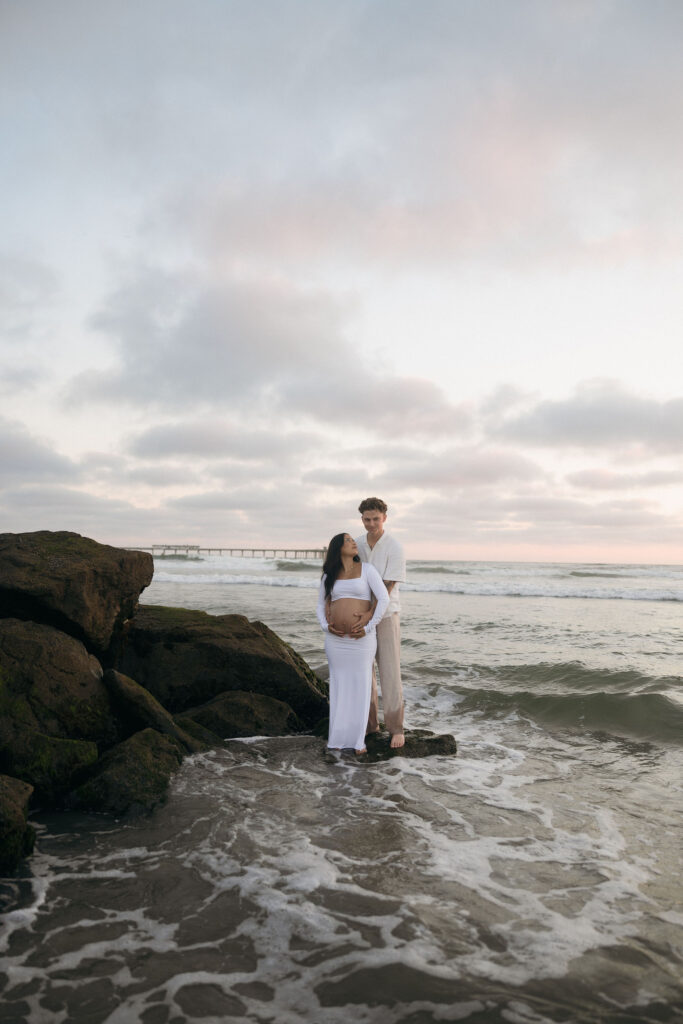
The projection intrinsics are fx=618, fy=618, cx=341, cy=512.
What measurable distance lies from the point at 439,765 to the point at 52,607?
14.7ft

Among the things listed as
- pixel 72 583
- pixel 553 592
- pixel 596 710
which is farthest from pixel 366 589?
pixel 553 592

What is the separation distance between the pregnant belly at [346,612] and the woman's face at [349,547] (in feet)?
1.59

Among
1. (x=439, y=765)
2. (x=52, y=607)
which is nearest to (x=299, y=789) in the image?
(x=439, y=765)

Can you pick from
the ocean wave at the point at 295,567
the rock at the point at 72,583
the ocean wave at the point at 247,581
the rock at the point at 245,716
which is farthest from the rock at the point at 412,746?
the ocean wave at the point at 295,567

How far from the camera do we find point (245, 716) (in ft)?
24.2

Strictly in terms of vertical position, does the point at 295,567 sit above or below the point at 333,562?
below

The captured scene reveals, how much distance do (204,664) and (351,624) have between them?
2.17 metres

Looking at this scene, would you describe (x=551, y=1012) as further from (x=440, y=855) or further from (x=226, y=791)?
(x=226, y=791)

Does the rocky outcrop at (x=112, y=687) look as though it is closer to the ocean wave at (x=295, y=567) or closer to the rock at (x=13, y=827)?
the rock at (x=13, y=827)

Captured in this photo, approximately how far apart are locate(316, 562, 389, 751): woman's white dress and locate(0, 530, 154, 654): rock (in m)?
2.35

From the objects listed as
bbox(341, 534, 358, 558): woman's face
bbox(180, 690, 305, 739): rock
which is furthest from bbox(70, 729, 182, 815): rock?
bbox(341, 534, 358, 558): woman's face

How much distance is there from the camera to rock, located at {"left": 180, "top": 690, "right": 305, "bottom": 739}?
7.23 m

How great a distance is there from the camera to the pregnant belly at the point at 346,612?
6609 millimetres

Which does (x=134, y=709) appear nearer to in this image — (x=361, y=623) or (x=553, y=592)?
(x=361, y=623)
